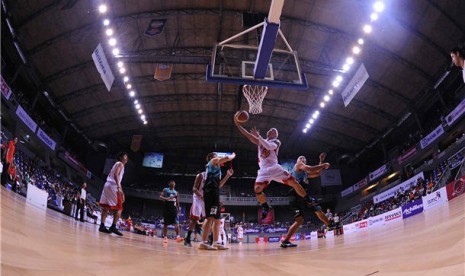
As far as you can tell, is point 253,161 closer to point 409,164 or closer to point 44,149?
point 409,164

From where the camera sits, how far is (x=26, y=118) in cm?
1778

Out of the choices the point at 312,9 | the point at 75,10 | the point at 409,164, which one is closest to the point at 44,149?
the point at 75,10

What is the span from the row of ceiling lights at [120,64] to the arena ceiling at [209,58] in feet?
2.17

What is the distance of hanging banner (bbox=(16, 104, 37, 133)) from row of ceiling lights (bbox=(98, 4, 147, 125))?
5.97m

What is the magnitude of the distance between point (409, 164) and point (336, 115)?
21.2ft

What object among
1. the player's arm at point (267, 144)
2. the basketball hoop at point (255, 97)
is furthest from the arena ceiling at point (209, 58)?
the player's arm at point (267, 144)

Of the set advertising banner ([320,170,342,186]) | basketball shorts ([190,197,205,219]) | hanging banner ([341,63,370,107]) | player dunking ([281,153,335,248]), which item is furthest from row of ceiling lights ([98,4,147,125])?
advertising banner ([320,170,342,186])

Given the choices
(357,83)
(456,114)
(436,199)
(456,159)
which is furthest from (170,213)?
(456,114)

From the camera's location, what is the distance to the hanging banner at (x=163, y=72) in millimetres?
16736

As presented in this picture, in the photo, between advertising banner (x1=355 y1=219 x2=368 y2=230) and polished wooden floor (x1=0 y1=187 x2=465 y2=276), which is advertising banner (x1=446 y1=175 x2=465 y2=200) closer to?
advertising banner (x1=355 y1=219 x2=368 y2=230)

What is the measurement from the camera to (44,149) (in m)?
21.1

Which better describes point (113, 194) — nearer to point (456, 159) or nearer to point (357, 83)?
point (357, 83)

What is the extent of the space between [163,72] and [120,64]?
2.38 meters

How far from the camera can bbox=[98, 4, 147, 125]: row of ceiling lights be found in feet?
45.1
